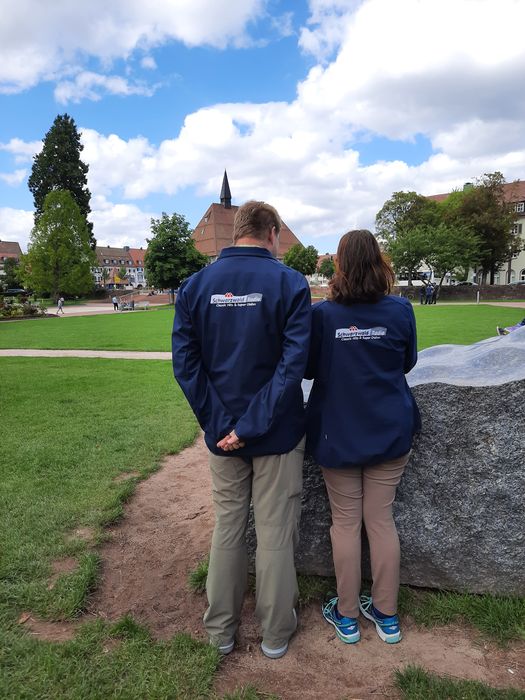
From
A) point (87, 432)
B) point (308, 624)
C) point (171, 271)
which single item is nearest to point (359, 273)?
point (308, 624)

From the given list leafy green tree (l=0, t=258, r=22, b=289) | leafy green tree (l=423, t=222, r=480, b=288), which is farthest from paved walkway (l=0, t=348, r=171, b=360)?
leafy green tree (l=0, t=258, r=22, b=289)

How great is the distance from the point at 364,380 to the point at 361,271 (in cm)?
52

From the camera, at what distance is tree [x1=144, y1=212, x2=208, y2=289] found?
50.8 m

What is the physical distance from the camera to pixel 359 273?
2.28 m

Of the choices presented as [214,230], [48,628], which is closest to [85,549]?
[48,628]

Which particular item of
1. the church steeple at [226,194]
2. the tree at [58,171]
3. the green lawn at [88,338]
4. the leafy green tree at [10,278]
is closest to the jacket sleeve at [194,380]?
the green lawn at [88,338]

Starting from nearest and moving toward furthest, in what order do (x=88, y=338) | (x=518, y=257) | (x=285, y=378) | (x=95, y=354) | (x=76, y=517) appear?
(x=285, y=378), (x=76, y=517), (x=95, y=354), (x=88, y=338), (x=518, y=257)

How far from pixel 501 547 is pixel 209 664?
167 centimetres

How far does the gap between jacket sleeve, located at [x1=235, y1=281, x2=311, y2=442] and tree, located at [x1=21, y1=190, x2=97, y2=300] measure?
51663 millimetres

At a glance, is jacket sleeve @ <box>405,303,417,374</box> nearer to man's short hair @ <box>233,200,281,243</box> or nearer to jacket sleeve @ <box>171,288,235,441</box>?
man's short hair @ <box>233,200,281,243</box>

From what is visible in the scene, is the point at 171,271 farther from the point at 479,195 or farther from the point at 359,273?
the point at 359,273

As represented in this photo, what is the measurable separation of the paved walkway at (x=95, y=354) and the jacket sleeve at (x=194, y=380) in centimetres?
1011

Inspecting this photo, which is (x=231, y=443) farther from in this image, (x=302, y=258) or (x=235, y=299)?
(x=302, y=258)

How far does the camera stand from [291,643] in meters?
2.52
